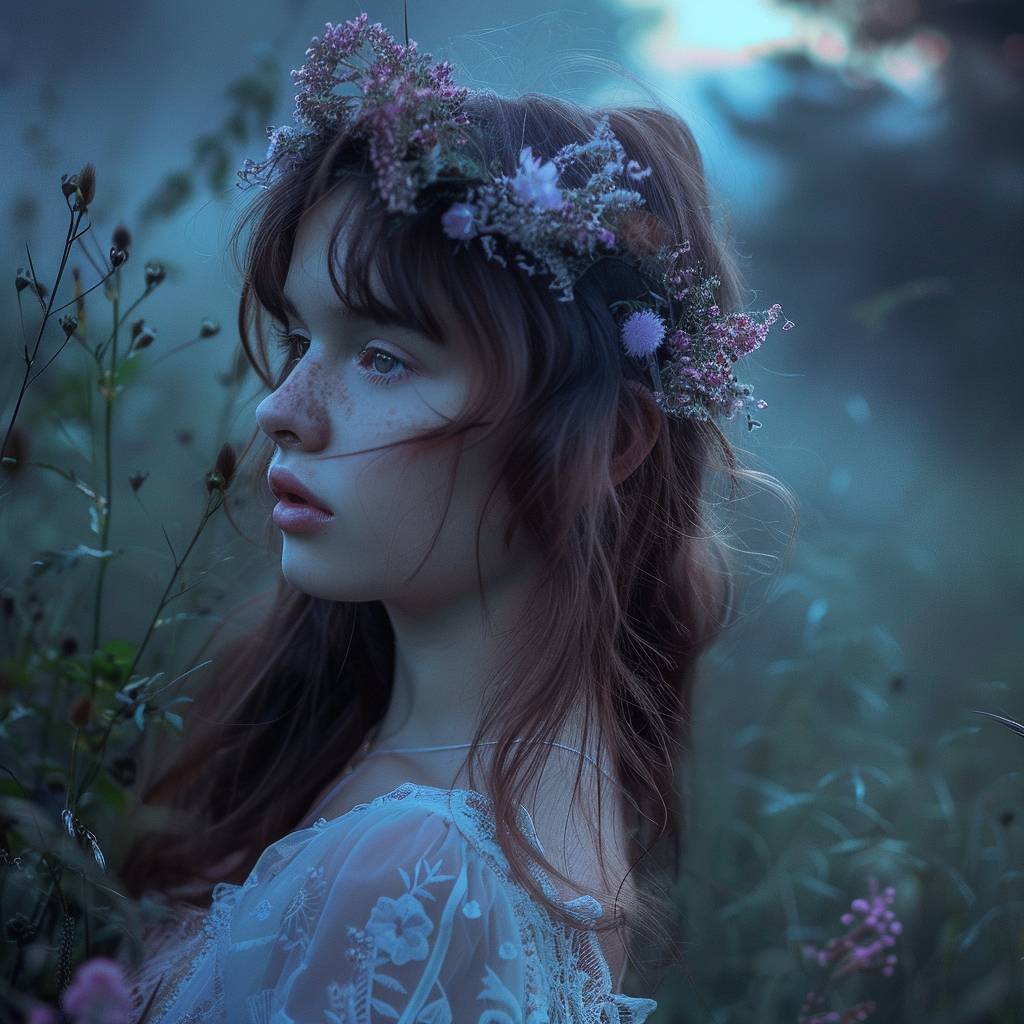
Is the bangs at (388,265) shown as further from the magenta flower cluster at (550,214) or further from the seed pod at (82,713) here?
→ the seed pod at (82,713)

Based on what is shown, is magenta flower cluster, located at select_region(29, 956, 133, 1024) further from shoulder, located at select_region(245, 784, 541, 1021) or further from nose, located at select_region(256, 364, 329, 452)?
nose, located at select_region(256, 364, 329, 452)

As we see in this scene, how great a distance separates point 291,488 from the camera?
46.9 inches

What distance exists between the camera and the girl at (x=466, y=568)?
1.05 metres

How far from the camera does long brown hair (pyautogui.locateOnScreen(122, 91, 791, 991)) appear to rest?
1.14 m

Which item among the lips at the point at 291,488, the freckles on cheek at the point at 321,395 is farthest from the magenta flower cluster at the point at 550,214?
the lips at the point at 291,488

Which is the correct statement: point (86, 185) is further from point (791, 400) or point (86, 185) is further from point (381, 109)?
point (791, 400)

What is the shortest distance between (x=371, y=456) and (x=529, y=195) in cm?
34

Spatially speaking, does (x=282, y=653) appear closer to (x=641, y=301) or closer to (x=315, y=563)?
(x=315, y=563)

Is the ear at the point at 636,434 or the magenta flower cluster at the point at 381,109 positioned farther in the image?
the ear at the point at 636,434

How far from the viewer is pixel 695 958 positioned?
191cm

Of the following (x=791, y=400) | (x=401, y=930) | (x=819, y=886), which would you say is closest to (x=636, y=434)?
(x=401, y=930)

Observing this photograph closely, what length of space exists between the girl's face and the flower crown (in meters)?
0.12

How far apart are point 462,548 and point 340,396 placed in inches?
9.0

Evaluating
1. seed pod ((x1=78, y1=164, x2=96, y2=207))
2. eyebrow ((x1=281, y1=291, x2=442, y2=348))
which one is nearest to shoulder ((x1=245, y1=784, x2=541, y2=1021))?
eyebrow ((x1=281, y1=291, x2=442, y2=348))
